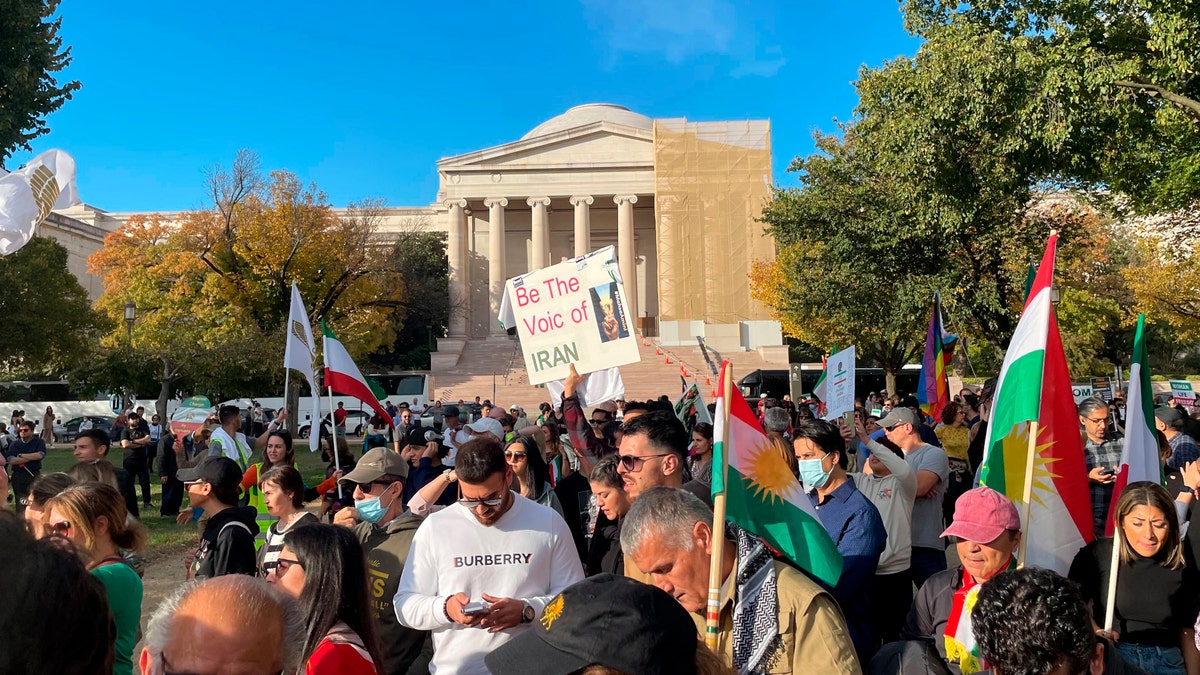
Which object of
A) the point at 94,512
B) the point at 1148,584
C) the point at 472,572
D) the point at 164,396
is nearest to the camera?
the point at 472,572

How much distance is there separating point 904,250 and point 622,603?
22.8m

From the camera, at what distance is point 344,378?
9375 millimetres

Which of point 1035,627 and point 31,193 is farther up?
point 31,193

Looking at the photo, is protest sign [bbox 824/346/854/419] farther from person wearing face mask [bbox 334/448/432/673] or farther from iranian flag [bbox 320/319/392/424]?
person wearing face mask [bbox 334/448/432/673]

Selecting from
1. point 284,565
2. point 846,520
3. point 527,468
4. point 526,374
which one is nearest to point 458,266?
point 526,374

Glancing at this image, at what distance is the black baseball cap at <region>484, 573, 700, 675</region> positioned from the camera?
172 cm

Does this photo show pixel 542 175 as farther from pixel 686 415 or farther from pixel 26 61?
pixel 686 415

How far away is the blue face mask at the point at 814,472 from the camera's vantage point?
15.8 feet

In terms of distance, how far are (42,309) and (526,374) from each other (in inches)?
873

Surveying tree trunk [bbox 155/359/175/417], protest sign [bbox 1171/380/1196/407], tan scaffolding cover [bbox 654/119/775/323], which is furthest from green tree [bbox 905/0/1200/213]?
tan scaffolding cover [bbox 654/119/775/323]

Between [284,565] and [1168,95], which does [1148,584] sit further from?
[1168,95]

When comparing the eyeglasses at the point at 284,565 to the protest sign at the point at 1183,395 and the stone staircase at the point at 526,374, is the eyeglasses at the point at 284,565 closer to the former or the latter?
the protest sign at the point at 1183,395

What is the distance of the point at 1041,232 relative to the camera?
22750mm

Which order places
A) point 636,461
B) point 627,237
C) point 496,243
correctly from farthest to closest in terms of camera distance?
point 496,243 → point 627,237 → point 636,461
